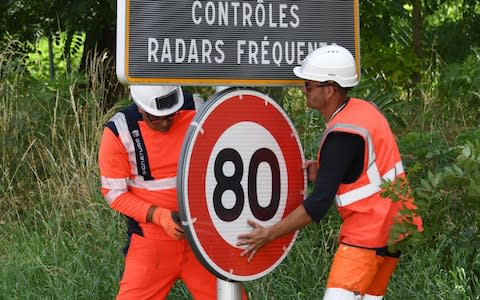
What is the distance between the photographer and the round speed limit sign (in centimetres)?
330

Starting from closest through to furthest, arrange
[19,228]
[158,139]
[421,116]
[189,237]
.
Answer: [189,237]
[158,139]
[19,228]
[421,116]

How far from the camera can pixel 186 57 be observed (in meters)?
3.38

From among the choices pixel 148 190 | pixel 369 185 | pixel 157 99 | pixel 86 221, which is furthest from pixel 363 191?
pixel 86 221

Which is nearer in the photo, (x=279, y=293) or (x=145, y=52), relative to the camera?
(x=145, y=52)

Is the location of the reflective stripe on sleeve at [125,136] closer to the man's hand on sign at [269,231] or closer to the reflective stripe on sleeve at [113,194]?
the reflective stripe on sleeve at [113,194]

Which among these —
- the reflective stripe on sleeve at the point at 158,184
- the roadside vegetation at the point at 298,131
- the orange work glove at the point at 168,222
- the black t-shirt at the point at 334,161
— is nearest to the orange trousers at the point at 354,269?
the roadside vegetation at the point at 298,131

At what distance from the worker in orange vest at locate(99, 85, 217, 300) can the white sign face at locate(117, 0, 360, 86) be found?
93cm

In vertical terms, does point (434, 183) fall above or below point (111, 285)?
above

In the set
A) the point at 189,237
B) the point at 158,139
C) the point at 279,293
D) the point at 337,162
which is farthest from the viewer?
the point at 279,293

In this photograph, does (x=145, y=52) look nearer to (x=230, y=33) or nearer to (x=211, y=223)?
(x=230, y=33)

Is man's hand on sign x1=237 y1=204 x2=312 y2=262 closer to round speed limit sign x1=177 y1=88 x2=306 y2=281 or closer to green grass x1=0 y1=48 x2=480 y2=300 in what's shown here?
Answer: round speed limit sign x1=177 y1=88 x2=306 y2=281

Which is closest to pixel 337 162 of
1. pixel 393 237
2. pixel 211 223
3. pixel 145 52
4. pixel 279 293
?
pixel 393 237

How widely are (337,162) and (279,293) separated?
7.09 feet

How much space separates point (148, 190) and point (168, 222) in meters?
0.32
